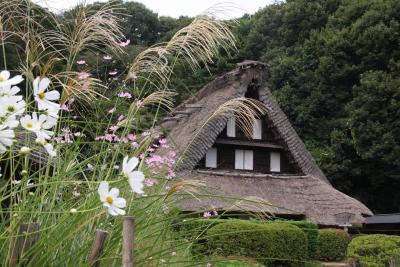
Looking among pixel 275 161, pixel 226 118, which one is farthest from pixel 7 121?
pixel 275 161

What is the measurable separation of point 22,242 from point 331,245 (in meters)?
14.2

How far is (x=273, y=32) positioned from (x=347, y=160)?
906 centimetres

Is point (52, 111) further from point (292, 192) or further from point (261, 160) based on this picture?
point (261, 160)

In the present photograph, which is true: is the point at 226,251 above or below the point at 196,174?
below

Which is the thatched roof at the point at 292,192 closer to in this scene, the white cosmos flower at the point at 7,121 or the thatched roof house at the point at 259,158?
the thatched roof house at the point at 259,158

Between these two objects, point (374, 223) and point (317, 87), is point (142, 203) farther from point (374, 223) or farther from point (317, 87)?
point (317, 87)

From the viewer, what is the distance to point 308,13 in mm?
26391

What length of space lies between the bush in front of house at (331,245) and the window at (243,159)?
2956 mm

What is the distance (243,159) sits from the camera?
16.6 metres

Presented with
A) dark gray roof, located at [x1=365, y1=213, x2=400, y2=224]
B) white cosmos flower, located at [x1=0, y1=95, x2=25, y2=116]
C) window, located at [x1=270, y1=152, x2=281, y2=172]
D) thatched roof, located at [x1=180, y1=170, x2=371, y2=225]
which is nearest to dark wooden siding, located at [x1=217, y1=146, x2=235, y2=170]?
thatched roof, located at [x1=180, y1=170, x2=371, y2=225]

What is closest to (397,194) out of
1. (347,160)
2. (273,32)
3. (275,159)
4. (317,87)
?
(347,160)

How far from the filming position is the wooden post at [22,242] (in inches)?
58.0

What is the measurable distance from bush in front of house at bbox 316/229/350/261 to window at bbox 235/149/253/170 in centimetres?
296

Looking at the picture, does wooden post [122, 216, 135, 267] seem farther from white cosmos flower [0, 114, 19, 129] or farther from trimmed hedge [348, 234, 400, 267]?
trimmed hedge [348, 234, 400, 267]
